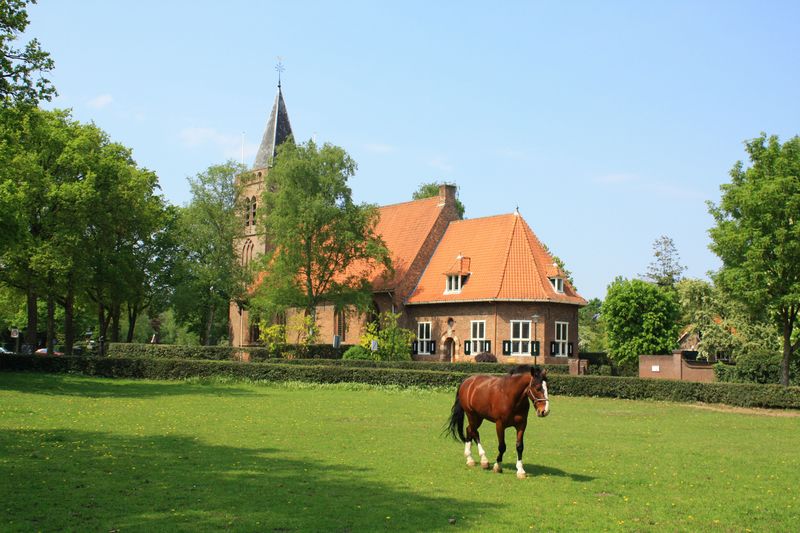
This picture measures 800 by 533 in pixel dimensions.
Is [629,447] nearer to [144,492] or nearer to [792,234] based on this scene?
[144,492]

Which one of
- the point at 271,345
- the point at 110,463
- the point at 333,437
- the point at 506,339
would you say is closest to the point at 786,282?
the point at 506,339

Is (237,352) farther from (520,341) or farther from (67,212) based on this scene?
(520,341)

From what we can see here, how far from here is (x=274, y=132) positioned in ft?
235

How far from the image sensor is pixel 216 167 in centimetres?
7056

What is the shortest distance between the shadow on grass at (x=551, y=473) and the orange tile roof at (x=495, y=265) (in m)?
36.7

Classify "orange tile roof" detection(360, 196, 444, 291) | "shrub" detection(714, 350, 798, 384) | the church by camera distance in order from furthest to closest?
"orange tile roof" detection(360, 196, 444, 291), the church, "shrub" detection(714, 350, 798, 384)

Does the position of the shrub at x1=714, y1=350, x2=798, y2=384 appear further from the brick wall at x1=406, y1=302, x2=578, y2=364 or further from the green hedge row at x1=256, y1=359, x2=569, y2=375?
the brick wall at x1=406, y1=302, x2=578, y2=364

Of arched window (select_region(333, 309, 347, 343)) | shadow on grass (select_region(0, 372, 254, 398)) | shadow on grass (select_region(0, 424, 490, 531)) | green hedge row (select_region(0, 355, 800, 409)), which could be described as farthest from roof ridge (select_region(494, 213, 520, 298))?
shadow on grass (select_region(0, 424, 490, 531))

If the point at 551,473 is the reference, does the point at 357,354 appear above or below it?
above

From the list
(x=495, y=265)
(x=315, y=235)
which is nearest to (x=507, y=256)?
(x=495, y=265)

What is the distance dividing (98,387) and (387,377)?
40.7 feet

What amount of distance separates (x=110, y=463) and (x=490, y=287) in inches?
1593

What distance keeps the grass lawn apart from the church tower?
1822 inches

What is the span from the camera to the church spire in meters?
71.2
